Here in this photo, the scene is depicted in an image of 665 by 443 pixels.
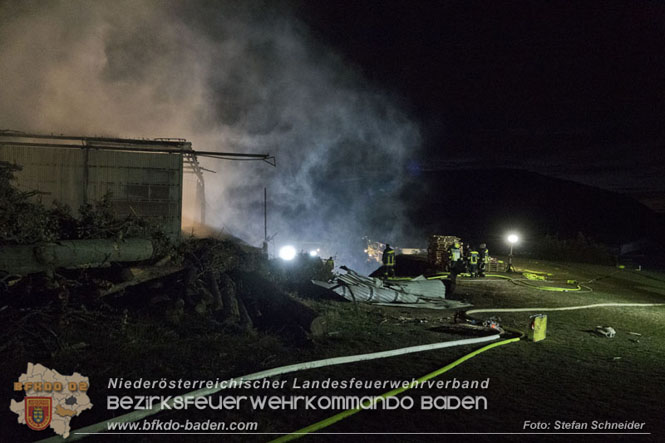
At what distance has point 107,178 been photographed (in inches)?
579

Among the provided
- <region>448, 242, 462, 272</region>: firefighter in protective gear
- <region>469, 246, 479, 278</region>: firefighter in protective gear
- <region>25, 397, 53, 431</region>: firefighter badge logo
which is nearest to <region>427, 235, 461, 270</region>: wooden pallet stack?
<region>448, 242, 462, 272</region>: firefighter in protective gear

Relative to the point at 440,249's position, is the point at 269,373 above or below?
below

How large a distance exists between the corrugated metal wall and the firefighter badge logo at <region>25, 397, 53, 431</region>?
34.4ft

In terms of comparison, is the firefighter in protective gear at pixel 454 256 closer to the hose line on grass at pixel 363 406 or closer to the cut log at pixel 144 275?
the hose line on grass at pixel 363 406

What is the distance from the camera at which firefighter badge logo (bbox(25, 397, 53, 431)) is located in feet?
11.4

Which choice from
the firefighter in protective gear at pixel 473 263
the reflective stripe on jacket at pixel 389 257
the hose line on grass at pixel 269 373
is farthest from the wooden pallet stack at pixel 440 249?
the hose line on grass at pixel 269 373

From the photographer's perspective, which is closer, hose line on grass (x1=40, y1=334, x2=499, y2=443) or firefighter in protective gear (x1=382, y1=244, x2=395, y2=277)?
hose line on grass (x1=40, y1=334, x2=499, y2=443)

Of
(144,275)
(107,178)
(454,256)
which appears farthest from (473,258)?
(107,178)

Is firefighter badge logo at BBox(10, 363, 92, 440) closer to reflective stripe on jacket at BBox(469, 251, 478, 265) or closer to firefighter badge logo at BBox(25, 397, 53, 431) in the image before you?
firefighter badge logo at BBox(25, 397, 53, 431)

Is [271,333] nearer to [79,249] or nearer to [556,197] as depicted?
[79,249]

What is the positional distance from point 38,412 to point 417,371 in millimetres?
4165

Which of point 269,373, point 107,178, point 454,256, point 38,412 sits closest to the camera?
point 38,412

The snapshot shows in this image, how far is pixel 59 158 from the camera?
46.9 feet

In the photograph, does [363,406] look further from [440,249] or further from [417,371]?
[440,249]
